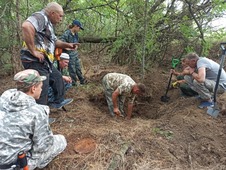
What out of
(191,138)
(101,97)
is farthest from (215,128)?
(101,97)

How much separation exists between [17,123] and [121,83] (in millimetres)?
2588

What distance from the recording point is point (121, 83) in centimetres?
443

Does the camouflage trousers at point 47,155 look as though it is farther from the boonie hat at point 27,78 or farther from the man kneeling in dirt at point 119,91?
the man kneeling in dirt at point 119,91

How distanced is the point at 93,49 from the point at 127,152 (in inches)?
216

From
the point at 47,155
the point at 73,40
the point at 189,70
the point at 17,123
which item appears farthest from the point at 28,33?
the point at 189,70

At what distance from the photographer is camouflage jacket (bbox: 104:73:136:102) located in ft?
13.9

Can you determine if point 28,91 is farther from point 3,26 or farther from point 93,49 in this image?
point 93,49

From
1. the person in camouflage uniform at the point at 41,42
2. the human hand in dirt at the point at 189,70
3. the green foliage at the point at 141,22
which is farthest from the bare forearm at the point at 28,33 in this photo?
the human hand in dirt at the point at 189,70

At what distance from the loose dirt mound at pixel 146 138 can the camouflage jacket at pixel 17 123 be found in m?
0.66

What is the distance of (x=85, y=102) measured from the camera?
4754mm

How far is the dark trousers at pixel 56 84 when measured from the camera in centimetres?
361

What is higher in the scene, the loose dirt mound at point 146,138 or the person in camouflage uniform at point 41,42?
the person in camouflage uniform at point 41,42

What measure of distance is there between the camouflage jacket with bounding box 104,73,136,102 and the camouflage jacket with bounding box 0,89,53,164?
221 cm

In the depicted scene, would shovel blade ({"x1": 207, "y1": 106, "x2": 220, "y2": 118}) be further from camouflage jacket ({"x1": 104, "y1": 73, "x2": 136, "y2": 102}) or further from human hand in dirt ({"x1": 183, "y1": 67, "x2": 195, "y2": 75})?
camouflage jacket ({"x1": 104, "y1": 73, "x2": 136, "y2": 102})
